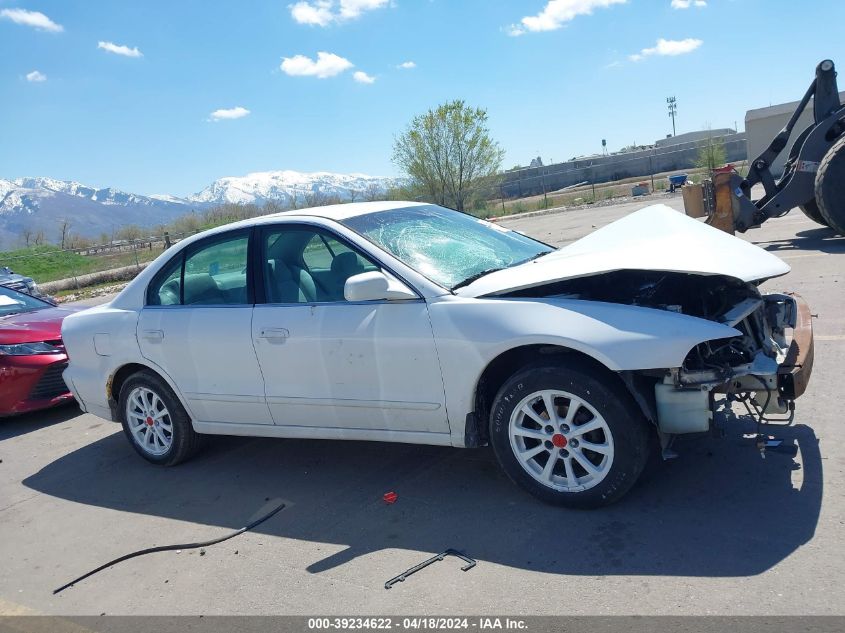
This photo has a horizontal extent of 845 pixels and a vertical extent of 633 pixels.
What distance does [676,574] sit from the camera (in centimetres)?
316

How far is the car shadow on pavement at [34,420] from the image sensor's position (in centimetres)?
719

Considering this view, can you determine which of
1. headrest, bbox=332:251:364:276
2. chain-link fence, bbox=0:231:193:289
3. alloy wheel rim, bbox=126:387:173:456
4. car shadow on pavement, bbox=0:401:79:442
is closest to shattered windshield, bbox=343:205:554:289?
headrest, bbox=332:251:364:276

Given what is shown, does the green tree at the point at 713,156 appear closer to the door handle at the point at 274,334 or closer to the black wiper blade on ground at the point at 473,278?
the black wiper blade on ground at the point at 473,278

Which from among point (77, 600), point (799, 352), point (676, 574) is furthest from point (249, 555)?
point (799, 352)

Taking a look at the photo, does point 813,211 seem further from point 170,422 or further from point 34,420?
point 34,420

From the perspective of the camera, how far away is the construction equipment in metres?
11.0

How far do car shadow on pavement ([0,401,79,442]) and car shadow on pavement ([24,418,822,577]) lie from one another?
5.89ft

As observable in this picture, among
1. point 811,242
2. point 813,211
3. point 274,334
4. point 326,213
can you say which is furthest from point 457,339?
point 813,211

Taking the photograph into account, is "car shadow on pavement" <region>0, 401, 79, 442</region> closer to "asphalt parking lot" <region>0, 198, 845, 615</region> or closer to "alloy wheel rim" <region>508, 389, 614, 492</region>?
"asphalt parking lot" <region>0, 198, 845, 615</region>

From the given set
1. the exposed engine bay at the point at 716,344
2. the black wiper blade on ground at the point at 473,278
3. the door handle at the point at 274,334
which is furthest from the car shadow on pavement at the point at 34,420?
the exposed engine bay at the point at 716,344

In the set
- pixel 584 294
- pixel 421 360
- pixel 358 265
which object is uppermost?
→ pixel 358 265

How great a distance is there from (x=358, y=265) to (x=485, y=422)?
4.04 feet

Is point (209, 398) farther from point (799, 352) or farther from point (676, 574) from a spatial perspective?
point (799, 352)

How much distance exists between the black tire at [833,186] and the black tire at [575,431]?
29.9ft
